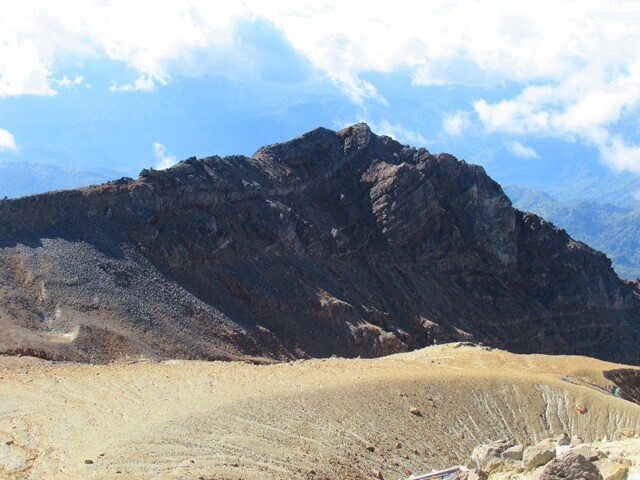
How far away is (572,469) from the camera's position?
16.5 meters

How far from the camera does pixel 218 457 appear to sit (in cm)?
2345

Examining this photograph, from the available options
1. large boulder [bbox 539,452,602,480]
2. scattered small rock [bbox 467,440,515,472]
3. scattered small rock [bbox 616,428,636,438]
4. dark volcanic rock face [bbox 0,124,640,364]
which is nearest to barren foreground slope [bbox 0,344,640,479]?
scattered small rock [bbox 616,428,636,438]

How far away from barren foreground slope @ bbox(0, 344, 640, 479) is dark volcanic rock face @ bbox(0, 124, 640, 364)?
14.6 m

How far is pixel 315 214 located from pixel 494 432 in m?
46.0

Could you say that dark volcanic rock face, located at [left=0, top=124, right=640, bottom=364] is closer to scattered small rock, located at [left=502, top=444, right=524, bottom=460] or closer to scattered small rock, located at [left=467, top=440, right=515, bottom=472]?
scattered small rock, located at [left=467, top=440, right=515, bottom=472]

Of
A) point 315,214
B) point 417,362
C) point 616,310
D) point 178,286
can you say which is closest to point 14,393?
point 417,362

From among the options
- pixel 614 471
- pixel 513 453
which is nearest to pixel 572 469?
pixel 614 471

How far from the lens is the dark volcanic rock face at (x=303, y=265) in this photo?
166 ft

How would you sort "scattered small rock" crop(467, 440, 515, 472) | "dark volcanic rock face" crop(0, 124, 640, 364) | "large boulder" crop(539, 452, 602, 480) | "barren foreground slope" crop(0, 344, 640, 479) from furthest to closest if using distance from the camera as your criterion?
"dark volcanic rock face" crop(0, 124, 640, 364)
"barren foreground slope" crop(0, 344, 640, 479)
"scattered small rock" crop(467, 440, 515, 472)
"large boulder" crop(539, 452, 602, 480)

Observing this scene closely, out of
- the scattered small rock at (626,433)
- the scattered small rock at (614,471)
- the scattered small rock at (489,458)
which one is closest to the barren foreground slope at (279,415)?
the scattered small rock at (626,433)

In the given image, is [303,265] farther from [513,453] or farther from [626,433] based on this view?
[513,453]

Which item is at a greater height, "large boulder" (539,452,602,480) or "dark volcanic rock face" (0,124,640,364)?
"dark volcanic rock face" (0,124,640,364)

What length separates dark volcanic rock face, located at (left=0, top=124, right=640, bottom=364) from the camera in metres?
50.7

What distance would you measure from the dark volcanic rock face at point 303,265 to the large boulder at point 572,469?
32.2m
